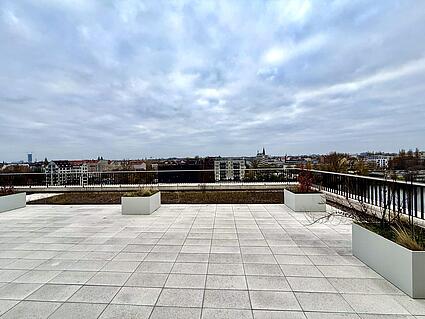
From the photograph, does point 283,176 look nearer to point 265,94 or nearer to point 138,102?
point 265,94

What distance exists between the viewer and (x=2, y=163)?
1164 cm

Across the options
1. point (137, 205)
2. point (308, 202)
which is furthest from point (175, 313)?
point (308, 202)

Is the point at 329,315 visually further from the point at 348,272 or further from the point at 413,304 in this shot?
the point at 348,272

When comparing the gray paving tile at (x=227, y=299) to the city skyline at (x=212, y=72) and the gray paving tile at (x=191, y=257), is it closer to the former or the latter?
the gray paving tile at (x=191, y=257)

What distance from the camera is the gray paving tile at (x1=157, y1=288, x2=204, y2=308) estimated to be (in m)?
1.93

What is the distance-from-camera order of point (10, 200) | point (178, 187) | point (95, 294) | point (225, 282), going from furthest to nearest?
point (178, 187), point (10, 200), point (225, 282), point (95, 294)

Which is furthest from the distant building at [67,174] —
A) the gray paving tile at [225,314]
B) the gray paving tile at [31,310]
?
the gray paving tile at [225,314]

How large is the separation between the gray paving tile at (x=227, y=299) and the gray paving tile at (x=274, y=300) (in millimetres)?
66

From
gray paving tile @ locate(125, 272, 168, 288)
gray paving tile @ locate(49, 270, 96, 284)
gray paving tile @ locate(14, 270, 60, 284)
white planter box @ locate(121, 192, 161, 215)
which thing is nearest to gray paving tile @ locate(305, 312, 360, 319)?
gray paving tile @ locate(125, 272, 168, 288)

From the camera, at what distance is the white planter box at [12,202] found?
20.5 ft

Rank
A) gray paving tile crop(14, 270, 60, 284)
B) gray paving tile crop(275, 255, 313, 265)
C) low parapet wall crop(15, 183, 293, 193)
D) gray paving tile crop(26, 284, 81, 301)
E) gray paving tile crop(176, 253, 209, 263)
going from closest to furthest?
gray paving tile crop(26, 284, 81, 301)
gray paving tile crop(14, 270, 60, 284)
gray paving tile crop(275, 255, 313, 265)
gray paving tile crop(176, 253, 209, 263)
low parapet wall crop(15, 183, 293, 193)

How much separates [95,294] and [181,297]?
768mm

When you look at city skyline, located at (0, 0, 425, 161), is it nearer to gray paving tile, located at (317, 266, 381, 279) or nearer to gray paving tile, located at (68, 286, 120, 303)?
gray paving tile, located at (317, 266, 381, 279)

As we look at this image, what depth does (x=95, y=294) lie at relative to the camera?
2104mm
